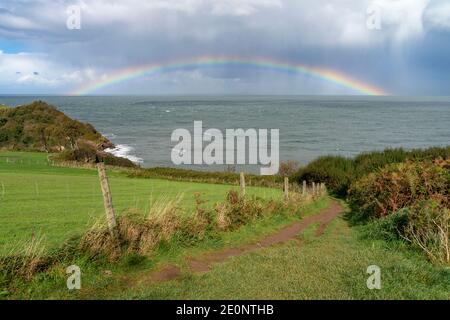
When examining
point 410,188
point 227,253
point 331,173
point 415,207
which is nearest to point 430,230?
point 415,207

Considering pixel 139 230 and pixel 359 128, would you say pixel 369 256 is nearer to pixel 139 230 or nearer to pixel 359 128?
pixel 139 230

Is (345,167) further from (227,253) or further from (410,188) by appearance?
(227,253)

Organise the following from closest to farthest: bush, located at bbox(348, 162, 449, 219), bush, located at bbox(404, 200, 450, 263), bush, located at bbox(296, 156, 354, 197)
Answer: bush, located at bbox(404, 200, 450, 263) < bush, located at bbox(348, 162, 449, 219) < bush, located at bbox(296, 156, 354, 197)

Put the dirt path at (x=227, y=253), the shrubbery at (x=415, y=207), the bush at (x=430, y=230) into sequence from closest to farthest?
the dirt path at (x=227, y=253)
the bush at (x=430, y=230)
the shrubbery at (x=415, y=207)

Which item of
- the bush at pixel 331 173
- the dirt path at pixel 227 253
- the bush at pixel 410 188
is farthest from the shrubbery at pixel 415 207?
the bush at pixel 331 173

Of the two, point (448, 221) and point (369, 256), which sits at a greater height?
point (448, 221)

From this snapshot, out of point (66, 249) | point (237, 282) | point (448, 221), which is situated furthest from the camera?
point (448, 221)

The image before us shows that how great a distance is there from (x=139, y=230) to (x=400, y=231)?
7992 millimetres

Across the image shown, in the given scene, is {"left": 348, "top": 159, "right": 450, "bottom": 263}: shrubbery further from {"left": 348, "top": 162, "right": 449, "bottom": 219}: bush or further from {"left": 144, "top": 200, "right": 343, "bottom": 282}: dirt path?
{"left": 144, "top": 200, "right": 343, "bottom": 282}: dirt path

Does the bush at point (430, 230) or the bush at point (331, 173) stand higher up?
the bush at point (430, 230)

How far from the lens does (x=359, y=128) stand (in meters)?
124

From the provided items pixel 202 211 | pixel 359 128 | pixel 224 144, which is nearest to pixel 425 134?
pixel 359 128

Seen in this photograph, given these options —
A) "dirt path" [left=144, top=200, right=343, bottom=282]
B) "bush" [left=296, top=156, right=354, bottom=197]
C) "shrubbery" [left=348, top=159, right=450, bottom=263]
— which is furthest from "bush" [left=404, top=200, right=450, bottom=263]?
"bush" [left=296, top=156, right=354, bottom=197]

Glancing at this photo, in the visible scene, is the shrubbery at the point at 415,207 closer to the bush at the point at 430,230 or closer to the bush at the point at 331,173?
the bush at the point at 430,230
